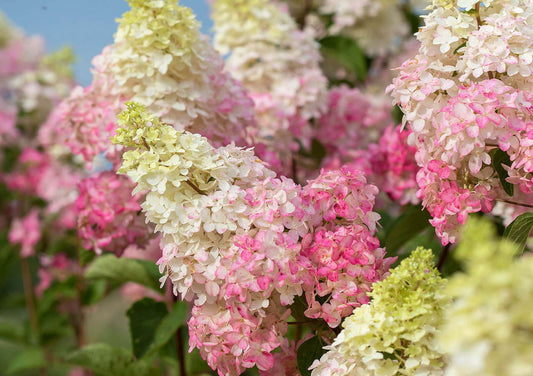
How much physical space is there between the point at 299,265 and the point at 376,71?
1.22m

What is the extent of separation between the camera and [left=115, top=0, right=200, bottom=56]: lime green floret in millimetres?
861

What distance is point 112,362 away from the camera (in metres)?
1.05

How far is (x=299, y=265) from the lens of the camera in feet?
2.17

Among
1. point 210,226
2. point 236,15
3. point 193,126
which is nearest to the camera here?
point 210,226

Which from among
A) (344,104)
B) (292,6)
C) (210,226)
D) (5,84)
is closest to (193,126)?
(210,226)

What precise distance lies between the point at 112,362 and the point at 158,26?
557mm

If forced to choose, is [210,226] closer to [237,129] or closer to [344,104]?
[237,129]

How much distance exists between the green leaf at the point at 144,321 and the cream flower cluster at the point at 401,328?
0.42 m

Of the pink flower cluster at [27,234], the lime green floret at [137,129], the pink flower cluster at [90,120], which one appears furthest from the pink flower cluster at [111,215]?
the pink flower cluster at [27,234]

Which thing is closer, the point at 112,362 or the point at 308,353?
the point at 308,353

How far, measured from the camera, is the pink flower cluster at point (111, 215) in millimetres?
950

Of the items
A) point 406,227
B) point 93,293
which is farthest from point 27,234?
point 406,227

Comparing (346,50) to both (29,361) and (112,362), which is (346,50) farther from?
(29,361)

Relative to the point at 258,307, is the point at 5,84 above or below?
above
